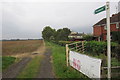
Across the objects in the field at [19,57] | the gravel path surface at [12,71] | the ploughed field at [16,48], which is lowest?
the gravel path surface at [12,71]

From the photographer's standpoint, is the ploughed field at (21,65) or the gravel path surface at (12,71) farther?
the ploughed field at (21,65)

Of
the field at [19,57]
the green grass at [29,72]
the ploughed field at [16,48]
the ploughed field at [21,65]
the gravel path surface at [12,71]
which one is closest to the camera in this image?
the green grass at [29,72]

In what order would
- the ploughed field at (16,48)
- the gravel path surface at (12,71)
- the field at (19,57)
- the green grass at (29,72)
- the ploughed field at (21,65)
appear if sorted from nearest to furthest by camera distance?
1. the green grass at (29,72)
2. the gravel path surface at (12,71)
3. the ploughed field at (21,65)
4. the field at (19,57)
5. the ploughed field at (16,48)

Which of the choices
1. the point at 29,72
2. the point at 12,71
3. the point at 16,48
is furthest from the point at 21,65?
the point at 16,48

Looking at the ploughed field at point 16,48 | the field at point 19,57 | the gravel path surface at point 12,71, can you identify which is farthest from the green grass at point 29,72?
the ploughed field at point 16,48

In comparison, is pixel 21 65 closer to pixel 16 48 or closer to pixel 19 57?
pixel 19 57

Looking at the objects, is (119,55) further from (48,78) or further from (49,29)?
(49,29)

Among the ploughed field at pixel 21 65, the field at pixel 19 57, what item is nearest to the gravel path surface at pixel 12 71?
the ploughed field at pixel 21 65

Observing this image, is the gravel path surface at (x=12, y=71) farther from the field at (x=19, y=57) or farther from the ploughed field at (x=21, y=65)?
the field at (x=19, y=57)

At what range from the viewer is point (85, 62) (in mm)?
5109

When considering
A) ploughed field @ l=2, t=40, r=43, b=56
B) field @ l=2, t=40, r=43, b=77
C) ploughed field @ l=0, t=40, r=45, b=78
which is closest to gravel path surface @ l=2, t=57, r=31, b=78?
ploughed field @ l=0, t=40, r=45, b=78

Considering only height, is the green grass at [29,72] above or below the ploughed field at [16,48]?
below

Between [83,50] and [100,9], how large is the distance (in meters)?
11.9

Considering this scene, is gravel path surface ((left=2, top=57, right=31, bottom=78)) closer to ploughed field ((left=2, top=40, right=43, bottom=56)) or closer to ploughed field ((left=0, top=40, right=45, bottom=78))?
ploughed field ((left=0, top=40, right=45, bottom=78))
